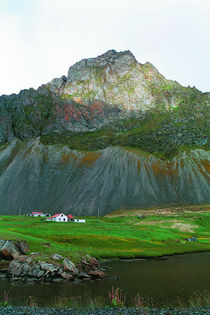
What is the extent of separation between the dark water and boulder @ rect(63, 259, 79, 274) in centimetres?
363

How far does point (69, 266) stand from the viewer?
44812mm

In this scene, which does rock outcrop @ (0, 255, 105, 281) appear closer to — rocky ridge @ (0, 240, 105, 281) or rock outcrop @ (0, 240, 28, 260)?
rocky ridge @ (0, 240, 105, 281)

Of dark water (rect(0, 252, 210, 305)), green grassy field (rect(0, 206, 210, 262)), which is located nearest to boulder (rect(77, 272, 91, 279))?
dark water (rect(0, 252, 210, 305))

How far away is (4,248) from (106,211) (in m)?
138

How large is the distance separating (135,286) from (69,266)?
11904 mm

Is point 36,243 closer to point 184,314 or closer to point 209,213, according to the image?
point 184,314

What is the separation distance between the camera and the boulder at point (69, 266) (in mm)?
44281

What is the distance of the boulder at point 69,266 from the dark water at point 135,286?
3.63 metres

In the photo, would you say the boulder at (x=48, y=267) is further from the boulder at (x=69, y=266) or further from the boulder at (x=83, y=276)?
the boulder at (x=83, y=276)

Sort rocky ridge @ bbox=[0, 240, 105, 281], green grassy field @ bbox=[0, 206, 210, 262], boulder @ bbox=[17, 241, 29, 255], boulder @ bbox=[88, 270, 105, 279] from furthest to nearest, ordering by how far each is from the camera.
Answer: green grassy field @ bbox=[0, 206, 210, 262] < boulder @ bbox=[17, 241, 29, 255] < boulder @ bbox=[88, 270, 105, 279] < rocky ridge @ bbox=[0, 240, 105, 281]

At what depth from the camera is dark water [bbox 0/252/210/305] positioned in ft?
108

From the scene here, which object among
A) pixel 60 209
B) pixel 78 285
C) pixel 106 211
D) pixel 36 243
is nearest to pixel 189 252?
pixel 36 243

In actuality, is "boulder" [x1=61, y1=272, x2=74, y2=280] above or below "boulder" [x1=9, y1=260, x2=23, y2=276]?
below

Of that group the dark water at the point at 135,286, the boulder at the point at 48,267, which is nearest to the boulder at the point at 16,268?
the dark water at the point at 135,286
